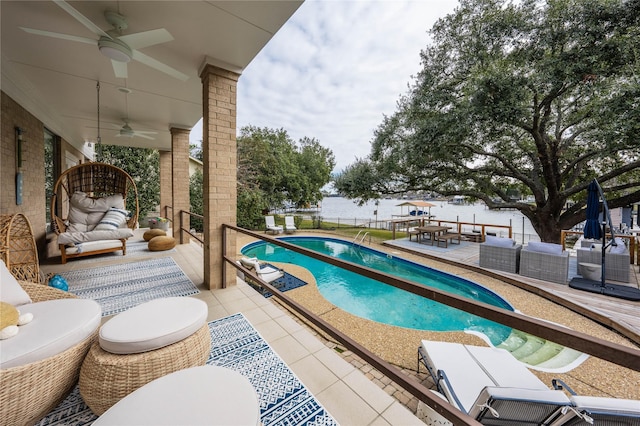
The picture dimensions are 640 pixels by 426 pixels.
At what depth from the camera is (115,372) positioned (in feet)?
3.92

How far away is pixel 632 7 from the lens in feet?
18.9

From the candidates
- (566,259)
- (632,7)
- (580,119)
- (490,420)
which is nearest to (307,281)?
(490,420)

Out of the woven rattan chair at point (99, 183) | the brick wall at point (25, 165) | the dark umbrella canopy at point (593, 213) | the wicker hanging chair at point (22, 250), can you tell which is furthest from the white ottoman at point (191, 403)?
the dark umbrella canopy at point (593, 213)

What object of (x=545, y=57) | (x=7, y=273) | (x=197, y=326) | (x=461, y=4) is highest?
(x=461, y=4)

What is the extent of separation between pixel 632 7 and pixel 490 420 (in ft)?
31.7

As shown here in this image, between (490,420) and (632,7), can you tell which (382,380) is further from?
(632,7)

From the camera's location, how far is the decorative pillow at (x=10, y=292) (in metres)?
1.49

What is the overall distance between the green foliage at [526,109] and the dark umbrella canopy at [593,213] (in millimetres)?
1737

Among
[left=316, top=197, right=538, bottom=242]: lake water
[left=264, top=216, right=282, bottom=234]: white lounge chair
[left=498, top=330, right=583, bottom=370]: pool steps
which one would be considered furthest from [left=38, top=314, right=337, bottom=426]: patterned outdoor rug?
[left=316, top=197, right=538, bottom=242]: lake water

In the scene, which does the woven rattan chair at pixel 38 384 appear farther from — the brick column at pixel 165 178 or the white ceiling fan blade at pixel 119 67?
the brick column at pixel 165 178

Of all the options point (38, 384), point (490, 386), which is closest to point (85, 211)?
A: point (38, 384)

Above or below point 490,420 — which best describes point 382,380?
below

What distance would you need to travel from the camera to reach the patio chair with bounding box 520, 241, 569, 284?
5709 mm

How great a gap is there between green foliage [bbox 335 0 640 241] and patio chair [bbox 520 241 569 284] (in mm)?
2980
